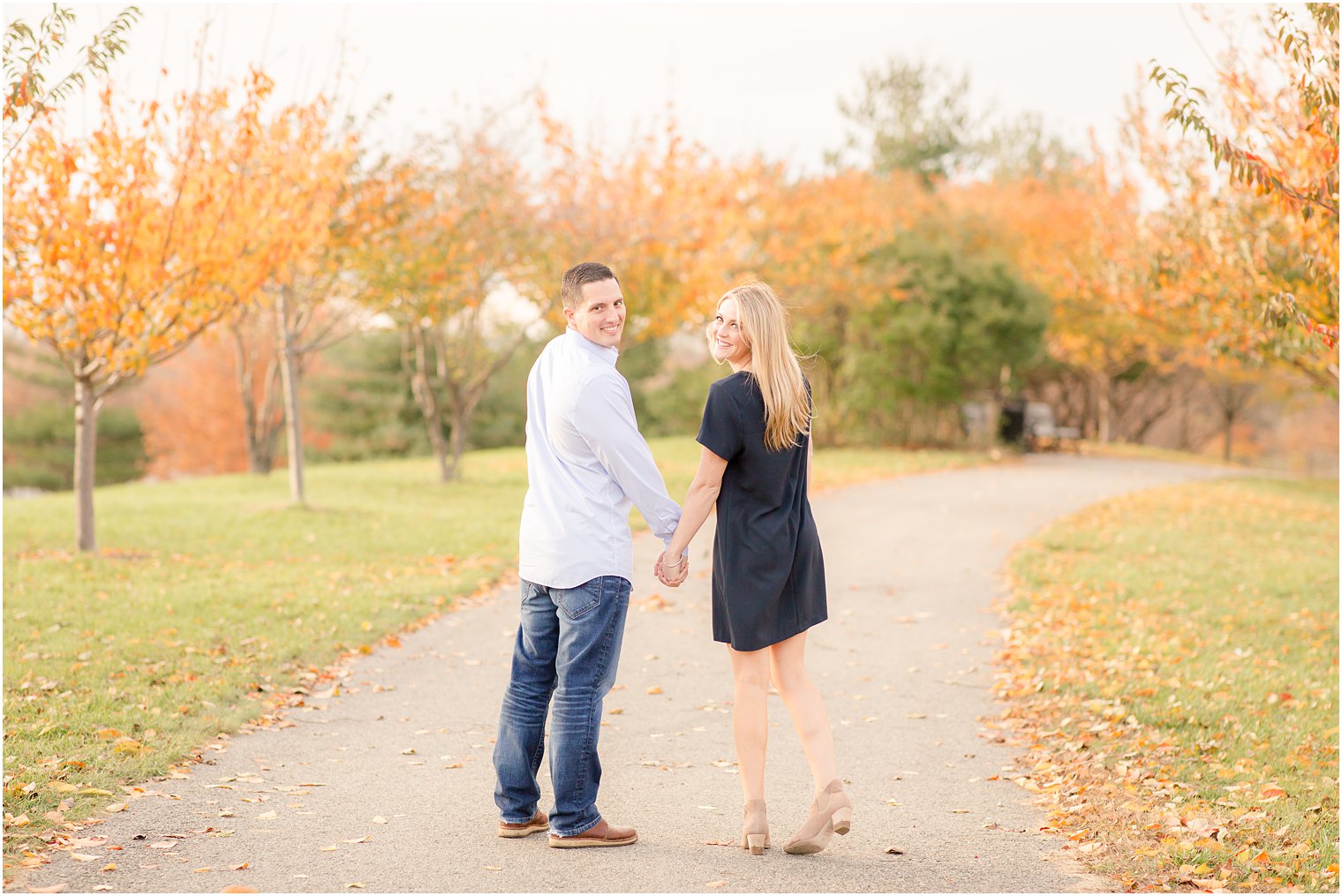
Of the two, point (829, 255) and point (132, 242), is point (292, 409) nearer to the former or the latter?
point (132, 242)

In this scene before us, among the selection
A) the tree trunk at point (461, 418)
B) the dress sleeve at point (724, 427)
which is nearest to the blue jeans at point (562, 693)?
the dress sleeve at point (724, 427)

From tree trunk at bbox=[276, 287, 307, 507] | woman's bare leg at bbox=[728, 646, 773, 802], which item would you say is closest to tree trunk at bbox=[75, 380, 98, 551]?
tree trunk at bbox=[276, 287, 307, 507]

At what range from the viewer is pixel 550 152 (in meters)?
18.8

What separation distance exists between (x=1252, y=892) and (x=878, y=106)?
33.2m

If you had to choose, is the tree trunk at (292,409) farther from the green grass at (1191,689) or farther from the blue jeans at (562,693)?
A: the blue jeans at (562,693)

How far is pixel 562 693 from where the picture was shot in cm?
397

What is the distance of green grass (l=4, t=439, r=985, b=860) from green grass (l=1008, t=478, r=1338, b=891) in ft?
13.2

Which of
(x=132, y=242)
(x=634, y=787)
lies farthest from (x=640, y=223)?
(x=634, y=787)

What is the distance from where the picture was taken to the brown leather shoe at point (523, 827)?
416 centimetres

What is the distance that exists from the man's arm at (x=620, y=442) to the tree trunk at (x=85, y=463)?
890cm

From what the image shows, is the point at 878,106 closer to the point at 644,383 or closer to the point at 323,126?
the point at 644,383

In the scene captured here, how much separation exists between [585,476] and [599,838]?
1.29 meters

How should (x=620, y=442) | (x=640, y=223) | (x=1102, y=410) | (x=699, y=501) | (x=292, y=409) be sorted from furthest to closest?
(x=1102, y=410)
(x=640, y=223)
(x=292, y=409)
(x=699, y=501)
(x=620, y=442)

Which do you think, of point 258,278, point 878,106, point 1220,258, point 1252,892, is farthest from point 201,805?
point 878,106
